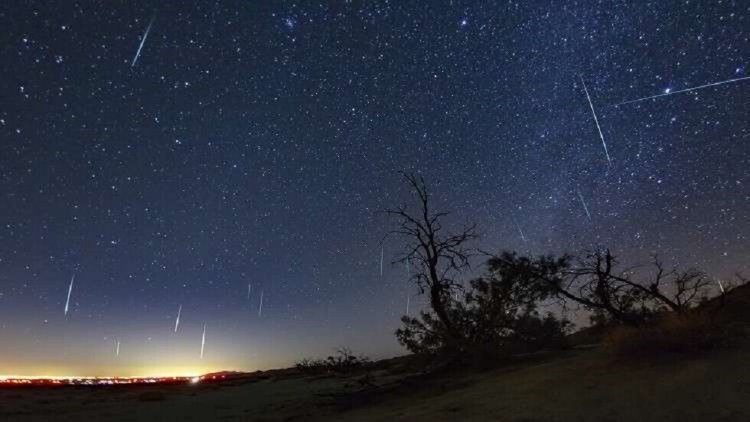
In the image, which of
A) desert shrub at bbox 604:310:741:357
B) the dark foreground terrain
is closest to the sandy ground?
the dark foreground terrain

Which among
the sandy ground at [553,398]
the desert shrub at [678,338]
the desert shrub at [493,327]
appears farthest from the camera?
the desert shrub at [493,327]

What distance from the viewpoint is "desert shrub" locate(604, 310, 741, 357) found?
8.55 meters

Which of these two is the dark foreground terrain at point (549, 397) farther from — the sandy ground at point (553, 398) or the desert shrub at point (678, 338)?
the desert shrub at point (678, 338)

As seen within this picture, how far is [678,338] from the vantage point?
8.63 m

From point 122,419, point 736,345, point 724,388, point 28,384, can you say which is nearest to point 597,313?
point 736,345

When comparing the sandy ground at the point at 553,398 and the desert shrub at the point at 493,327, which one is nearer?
the sandy ground at the point at 553,398

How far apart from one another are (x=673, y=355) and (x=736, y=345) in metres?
1.29

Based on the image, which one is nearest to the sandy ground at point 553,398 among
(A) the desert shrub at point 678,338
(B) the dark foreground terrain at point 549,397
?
(B) the dark foreground terrain at point 549,397

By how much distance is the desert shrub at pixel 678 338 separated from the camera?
8547mm

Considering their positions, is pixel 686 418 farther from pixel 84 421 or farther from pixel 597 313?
pixel 84 421

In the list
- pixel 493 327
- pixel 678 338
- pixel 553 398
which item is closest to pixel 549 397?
pixel 553 398

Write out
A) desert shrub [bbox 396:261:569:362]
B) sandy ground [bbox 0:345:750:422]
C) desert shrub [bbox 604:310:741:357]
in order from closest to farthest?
1. sandy ground [bbox 0:345:750:422]
2. desert shrub [bbox 604:310:741:357]
3. desert shrub [bbox 396:261:569:362]

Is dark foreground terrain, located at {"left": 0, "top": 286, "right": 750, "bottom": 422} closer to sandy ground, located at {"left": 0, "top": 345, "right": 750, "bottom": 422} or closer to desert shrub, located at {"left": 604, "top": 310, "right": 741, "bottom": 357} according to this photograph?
sandy ground, located at {"left": 0, "top": 345, "right": 750, "bottom": 422}

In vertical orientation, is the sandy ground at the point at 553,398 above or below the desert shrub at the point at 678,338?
below
